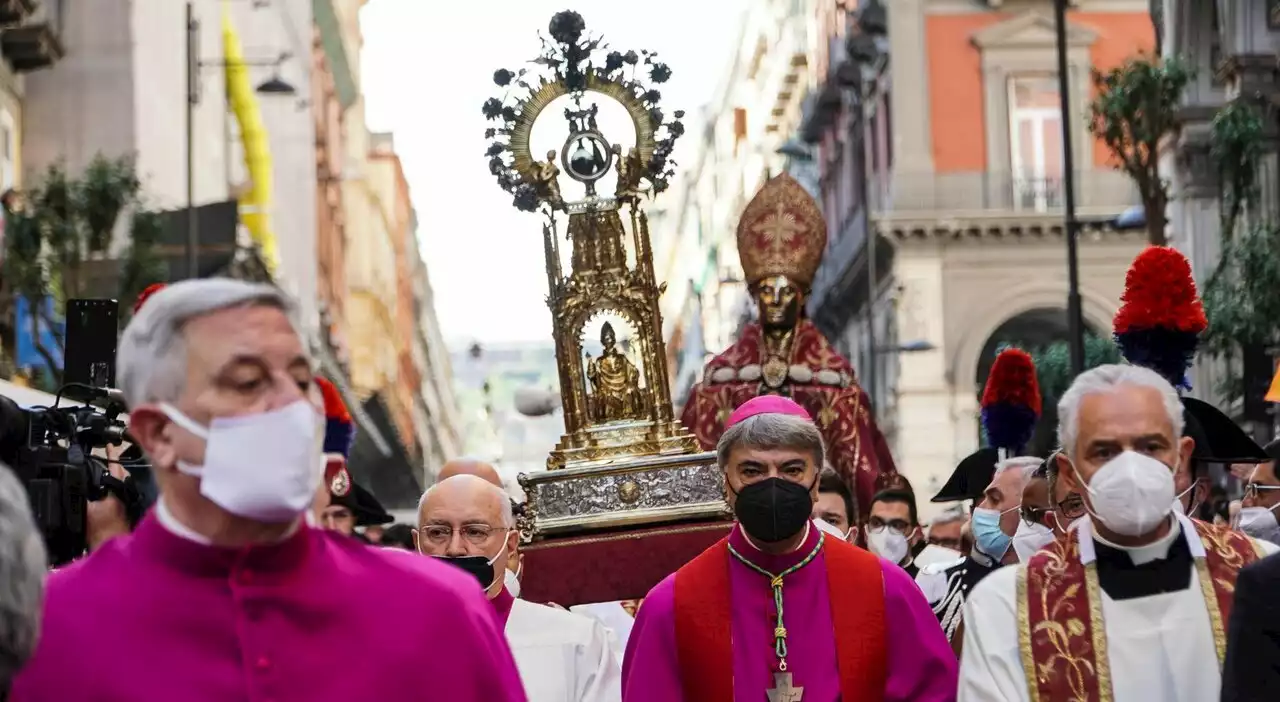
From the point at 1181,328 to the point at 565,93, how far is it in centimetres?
427

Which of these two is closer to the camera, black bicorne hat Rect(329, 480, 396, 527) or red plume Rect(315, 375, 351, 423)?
red plume Rect(315, 375, 351, 423)

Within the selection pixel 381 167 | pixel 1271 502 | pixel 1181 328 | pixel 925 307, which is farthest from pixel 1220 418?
pixel 381 167

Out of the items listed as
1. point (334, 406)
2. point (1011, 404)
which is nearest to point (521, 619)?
point (334, 406)

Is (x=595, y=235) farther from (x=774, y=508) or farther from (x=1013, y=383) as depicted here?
(x=774, y=508)

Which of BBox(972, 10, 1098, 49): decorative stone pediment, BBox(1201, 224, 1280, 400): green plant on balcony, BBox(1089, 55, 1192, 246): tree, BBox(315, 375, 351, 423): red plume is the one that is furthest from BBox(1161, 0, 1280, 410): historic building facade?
BBox(972, 10, 1098, 49): decorative stone pediment

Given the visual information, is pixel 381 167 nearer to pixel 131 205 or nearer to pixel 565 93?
pixel 131 205

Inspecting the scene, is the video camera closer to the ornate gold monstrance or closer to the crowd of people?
the crowd of people

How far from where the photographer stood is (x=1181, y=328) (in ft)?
28.3

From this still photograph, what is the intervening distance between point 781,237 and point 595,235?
1.73 m

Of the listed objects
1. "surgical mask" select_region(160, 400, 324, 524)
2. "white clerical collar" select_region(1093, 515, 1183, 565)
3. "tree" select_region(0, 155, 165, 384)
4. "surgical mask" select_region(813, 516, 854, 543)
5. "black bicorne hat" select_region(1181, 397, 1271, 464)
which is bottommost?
"surgical mask" select_region(813, 516, 854, 543)

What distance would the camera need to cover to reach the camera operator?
359 cm

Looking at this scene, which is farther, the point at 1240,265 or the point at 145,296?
the point at 1240,265

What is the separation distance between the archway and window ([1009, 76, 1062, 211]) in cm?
206

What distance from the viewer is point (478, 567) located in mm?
7352
